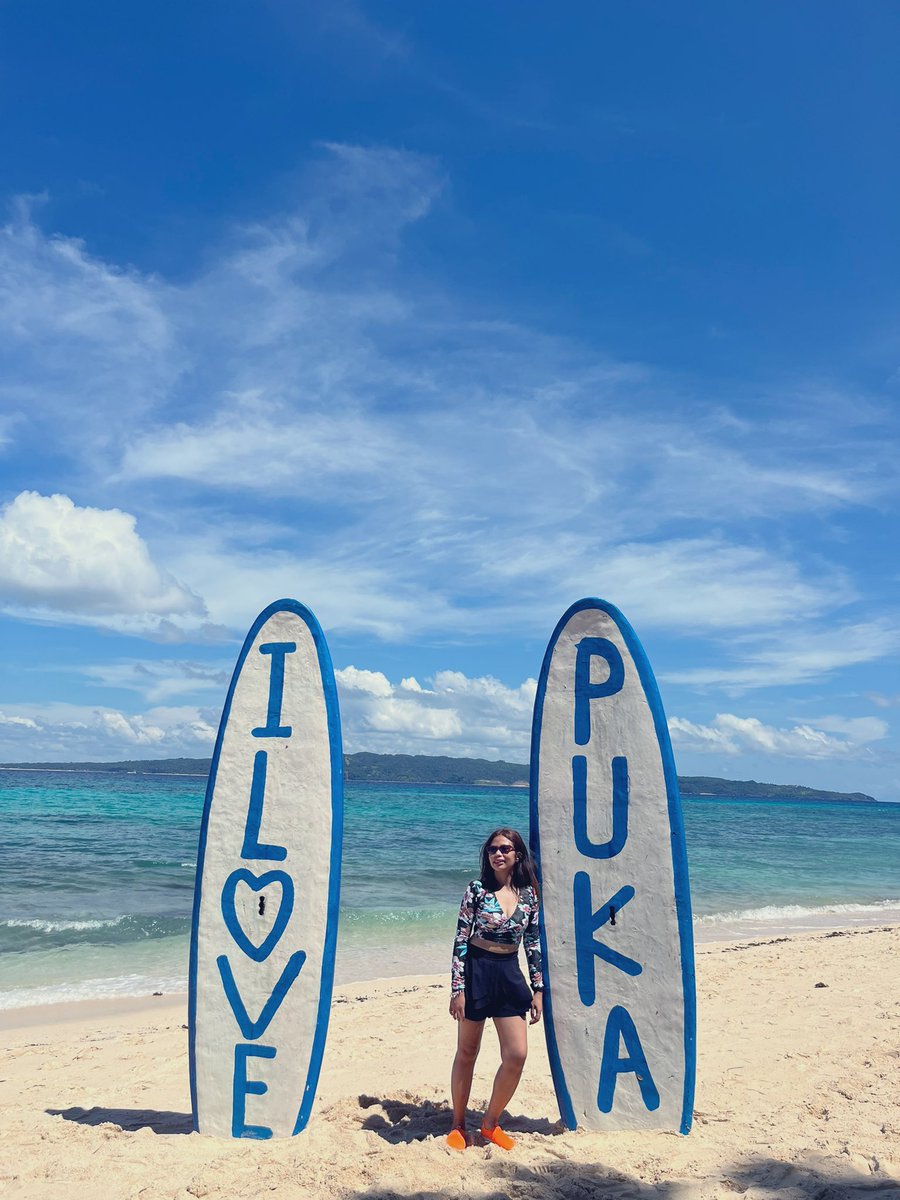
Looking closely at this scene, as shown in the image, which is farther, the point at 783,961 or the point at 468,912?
the point at 783,961

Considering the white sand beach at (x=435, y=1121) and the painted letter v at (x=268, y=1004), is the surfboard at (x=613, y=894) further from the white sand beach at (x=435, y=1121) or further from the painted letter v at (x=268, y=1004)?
the painted letter v at (x=268, y=1004)

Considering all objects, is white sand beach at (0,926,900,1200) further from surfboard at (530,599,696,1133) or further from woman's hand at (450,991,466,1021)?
woman's hand at (450,991,466,1021)

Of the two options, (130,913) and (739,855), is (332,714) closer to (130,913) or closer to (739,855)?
(130,913)

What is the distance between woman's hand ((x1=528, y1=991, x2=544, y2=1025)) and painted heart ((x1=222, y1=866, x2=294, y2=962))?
1047 millimetres

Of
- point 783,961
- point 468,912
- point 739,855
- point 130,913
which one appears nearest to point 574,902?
point 468,912

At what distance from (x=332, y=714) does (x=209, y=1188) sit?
175 cm

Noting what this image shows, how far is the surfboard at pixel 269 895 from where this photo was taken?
355cm

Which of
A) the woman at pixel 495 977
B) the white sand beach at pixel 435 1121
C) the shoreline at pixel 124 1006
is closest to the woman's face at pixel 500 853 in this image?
the woman at pixel 495 977

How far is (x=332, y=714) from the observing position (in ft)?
12.5

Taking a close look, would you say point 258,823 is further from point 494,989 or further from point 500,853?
point 494,989

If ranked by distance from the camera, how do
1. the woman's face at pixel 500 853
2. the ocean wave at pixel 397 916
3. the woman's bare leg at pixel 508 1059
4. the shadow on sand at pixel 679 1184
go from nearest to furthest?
the shadow on sand at pixel 679 1184 → the woman's bare leg at pixel 508 1059 → the woman's face at pixel 500 853 → the ocean wave at pixel 397 916

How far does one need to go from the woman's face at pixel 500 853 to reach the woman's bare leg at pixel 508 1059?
538 millimetres

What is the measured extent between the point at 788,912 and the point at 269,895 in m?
11.1

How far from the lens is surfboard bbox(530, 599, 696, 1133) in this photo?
11.3 feet
